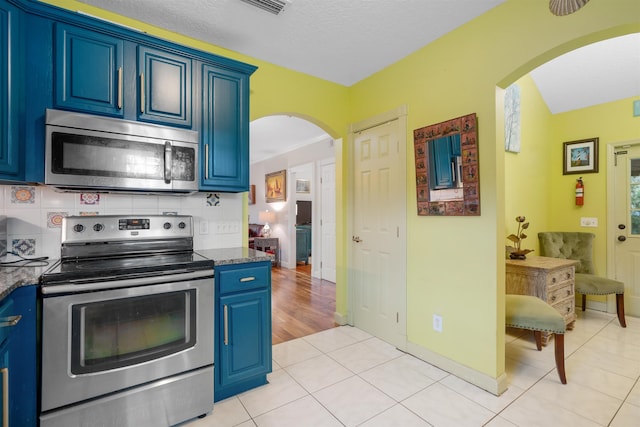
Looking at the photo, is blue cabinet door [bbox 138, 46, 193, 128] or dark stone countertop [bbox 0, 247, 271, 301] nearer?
dark stone countertop [bbox 0, 247, 271, 301]

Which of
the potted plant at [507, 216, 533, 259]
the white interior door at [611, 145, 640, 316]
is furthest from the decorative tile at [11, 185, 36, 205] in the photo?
the white interior door at [611, 145, 640, 316]

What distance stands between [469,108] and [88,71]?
2.58m

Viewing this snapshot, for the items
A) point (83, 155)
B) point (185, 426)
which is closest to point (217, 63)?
point (83, 155)

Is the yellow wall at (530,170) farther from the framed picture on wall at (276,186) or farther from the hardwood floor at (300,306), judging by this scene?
the framed picture on wall at (276,186)

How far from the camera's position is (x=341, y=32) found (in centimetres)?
232

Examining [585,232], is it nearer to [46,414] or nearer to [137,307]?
[137,307]

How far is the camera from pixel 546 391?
2.04 metres

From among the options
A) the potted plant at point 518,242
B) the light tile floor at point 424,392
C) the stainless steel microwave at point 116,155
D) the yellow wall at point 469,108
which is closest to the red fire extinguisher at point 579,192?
the potted plant at point 518,242

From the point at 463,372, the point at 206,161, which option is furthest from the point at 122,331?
the point at 463,372

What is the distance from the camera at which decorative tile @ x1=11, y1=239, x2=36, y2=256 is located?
1838 millimetres

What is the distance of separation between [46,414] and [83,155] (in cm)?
135

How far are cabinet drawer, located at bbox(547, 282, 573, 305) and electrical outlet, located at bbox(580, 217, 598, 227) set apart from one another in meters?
1.27

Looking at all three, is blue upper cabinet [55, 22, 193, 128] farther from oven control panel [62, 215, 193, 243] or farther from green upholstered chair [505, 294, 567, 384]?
green upholstered chair [505, 294, 567, 384]

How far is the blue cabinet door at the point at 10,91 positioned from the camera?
5.06 feet
